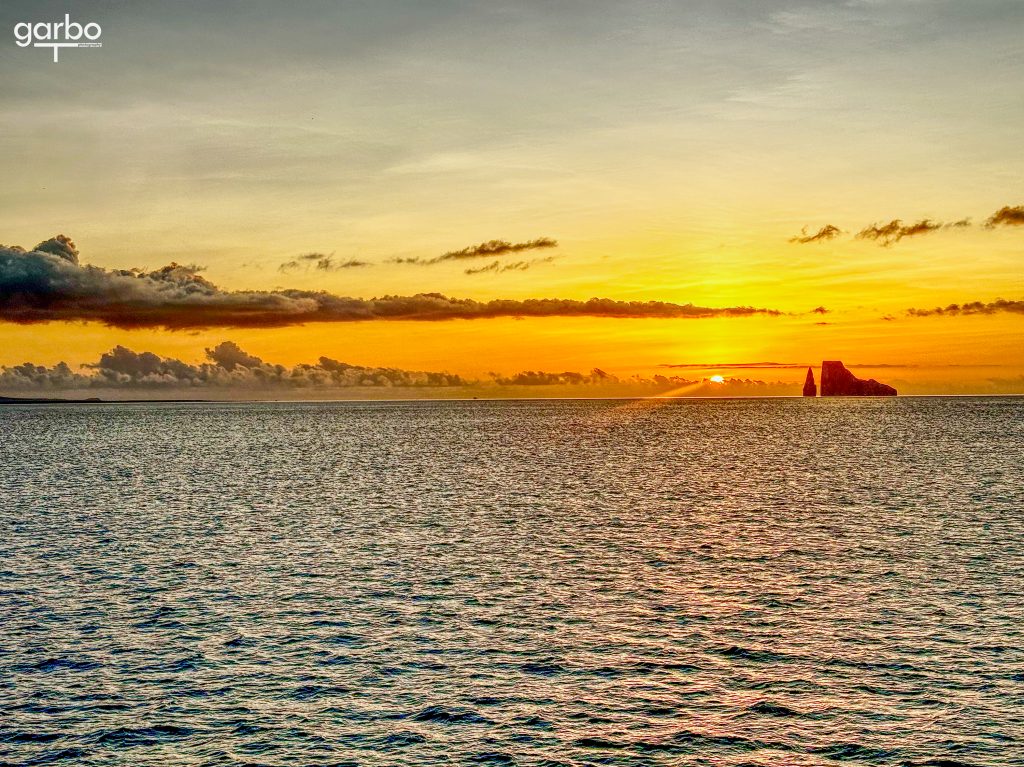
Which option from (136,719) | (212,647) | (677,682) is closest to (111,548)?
(212,647)

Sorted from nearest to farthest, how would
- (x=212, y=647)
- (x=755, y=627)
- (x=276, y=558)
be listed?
(x=212, y=647)
(x=755, y=627)
(x=276, y=558)

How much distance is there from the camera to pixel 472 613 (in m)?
38.6

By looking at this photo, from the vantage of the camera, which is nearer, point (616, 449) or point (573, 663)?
point (573, 663)

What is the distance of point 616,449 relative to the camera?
159125mm

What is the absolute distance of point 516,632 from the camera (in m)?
35.5

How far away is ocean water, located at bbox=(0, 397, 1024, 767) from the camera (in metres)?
25.3

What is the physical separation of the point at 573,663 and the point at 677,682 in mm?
3767

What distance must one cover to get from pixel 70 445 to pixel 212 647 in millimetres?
169629

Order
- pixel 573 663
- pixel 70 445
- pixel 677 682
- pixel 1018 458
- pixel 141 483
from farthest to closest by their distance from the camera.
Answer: pixel 70 445 → pixel 1018 458 → pixel 141 483 → pixel 573 663 → pixel 677 682

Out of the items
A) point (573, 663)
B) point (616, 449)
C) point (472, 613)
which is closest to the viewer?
point (573, 663)

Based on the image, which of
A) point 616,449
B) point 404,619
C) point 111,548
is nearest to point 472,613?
point 404,619

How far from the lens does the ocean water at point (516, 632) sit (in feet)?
83.0

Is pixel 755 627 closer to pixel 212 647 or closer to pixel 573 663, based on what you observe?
pixel 573 663

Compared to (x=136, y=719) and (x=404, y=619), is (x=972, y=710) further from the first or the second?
(x=136, y=719)
